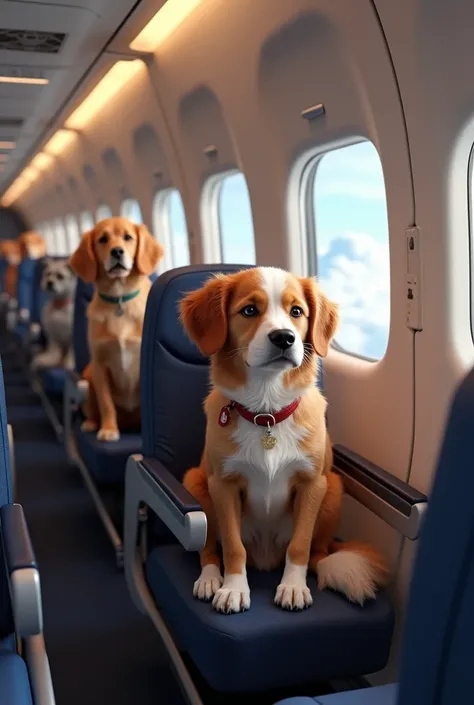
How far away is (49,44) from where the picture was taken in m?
4.11

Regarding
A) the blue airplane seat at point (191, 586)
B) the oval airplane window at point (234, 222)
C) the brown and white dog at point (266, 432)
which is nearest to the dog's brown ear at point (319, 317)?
the brown and white dog at point (266, 432)

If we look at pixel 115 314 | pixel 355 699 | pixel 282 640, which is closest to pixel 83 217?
pixel 115 314

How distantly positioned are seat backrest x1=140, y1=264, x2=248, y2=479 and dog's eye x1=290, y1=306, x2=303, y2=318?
565 mm

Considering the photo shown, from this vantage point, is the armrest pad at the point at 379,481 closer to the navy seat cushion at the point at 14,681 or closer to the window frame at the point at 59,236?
the navy seat cushion at the point at 14,681

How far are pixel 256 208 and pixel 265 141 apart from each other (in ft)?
1.32

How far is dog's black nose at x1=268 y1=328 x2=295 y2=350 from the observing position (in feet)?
6.34

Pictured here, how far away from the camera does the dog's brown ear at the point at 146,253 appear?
3916mm

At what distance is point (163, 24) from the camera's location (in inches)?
152

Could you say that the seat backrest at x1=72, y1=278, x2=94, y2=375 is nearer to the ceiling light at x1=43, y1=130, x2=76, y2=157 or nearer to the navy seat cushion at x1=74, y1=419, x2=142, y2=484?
the navy seat cushion at x1=74, y1=419, x2=142, y2=484

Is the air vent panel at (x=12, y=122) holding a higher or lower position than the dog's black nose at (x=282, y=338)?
higher

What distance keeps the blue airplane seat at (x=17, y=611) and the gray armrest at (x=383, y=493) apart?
0.96 m

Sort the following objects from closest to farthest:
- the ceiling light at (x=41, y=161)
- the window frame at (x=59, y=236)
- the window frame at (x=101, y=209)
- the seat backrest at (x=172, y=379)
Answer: the seat backrest at (x=172, y=379) < the window frame at (x=101, y=209) < the ceiling light at (x=41, y=161) < the window frame at (x=59, y=236)

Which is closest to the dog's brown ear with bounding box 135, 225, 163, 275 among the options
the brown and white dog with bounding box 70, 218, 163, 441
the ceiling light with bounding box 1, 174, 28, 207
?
the brown and white dog with bounding box 70, 218, 163, 441

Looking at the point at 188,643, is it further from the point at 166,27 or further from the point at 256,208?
the point at 166,27
